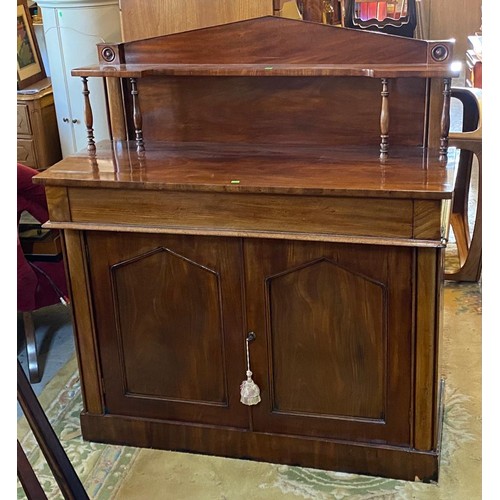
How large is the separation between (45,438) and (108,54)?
1337 mm

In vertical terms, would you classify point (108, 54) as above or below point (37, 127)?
above

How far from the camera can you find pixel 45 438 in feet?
3.95

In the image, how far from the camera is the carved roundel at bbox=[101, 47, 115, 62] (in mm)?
2189

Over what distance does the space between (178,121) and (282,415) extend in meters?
0.94

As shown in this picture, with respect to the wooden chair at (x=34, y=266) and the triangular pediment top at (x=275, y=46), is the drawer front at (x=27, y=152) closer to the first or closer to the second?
the wooden chair at (x=34, y=266)

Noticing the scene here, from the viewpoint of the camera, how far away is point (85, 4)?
3.48 metres

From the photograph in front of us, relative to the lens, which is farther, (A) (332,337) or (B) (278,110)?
(B) (278,110)

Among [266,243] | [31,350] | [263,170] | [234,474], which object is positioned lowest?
[234,474]

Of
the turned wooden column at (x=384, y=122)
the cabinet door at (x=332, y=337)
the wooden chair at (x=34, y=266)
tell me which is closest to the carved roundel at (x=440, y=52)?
the turned wooden column at (x=384, y=122)

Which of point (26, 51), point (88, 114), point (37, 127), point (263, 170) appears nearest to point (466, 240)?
point (263, 170)

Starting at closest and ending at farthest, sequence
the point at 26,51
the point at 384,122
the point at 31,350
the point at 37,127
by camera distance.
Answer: the point at 384,122
the point at 31,350
the point at 37,127
the point at 26,51

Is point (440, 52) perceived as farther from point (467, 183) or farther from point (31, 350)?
point (31, 350)

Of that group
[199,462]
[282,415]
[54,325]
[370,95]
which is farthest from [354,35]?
[54,325]

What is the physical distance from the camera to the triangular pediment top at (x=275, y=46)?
6.66ft
